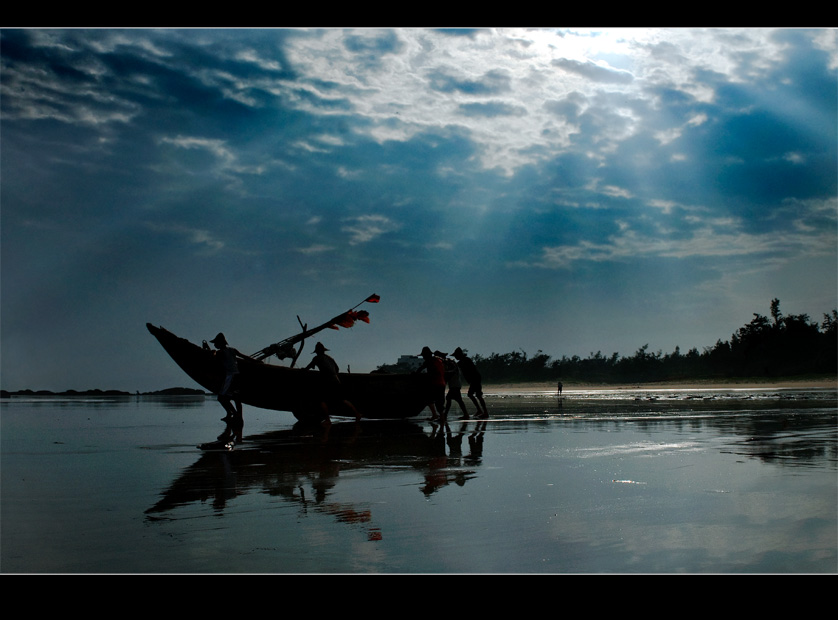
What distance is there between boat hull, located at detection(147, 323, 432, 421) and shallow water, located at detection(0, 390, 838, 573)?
254 inches

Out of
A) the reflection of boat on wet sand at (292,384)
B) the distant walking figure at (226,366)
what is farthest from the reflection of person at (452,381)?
the distant walking figure at (226,366)

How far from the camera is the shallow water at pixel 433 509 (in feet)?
12.8

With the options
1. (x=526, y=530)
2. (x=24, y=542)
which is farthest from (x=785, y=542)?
(x=24, y=542)

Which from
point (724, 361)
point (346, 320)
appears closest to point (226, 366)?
point (346, 320)

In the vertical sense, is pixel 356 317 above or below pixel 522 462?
above

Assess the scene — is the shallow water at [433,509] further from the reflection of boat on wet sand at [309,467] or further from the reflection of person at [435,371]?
the reflection of person at [435,371]

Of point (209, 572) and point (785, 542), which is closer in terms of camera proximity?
point (209, 572)

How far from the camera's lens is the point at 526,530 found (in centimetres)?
457

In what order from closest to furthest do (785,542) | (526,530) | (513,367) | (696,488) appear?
(785,542) < (526,530) < (696,488) < (513,367)

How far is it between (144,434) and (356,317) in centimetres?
828

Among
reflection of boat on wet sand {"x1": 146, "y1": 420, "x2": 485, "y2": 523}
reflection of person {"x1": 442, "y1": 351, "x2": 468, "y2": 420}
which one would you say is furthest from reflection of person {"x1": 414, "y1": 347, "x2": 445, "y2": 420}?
reflection of boat on wet sand {"x1": 146, "y1": 420, "x2": 485, "y2": 523}

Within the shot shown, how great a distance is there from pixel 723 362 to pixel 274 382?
6229 centimetres

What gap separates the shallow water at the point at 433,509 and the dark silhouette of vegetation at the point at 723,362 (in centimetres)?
5433
